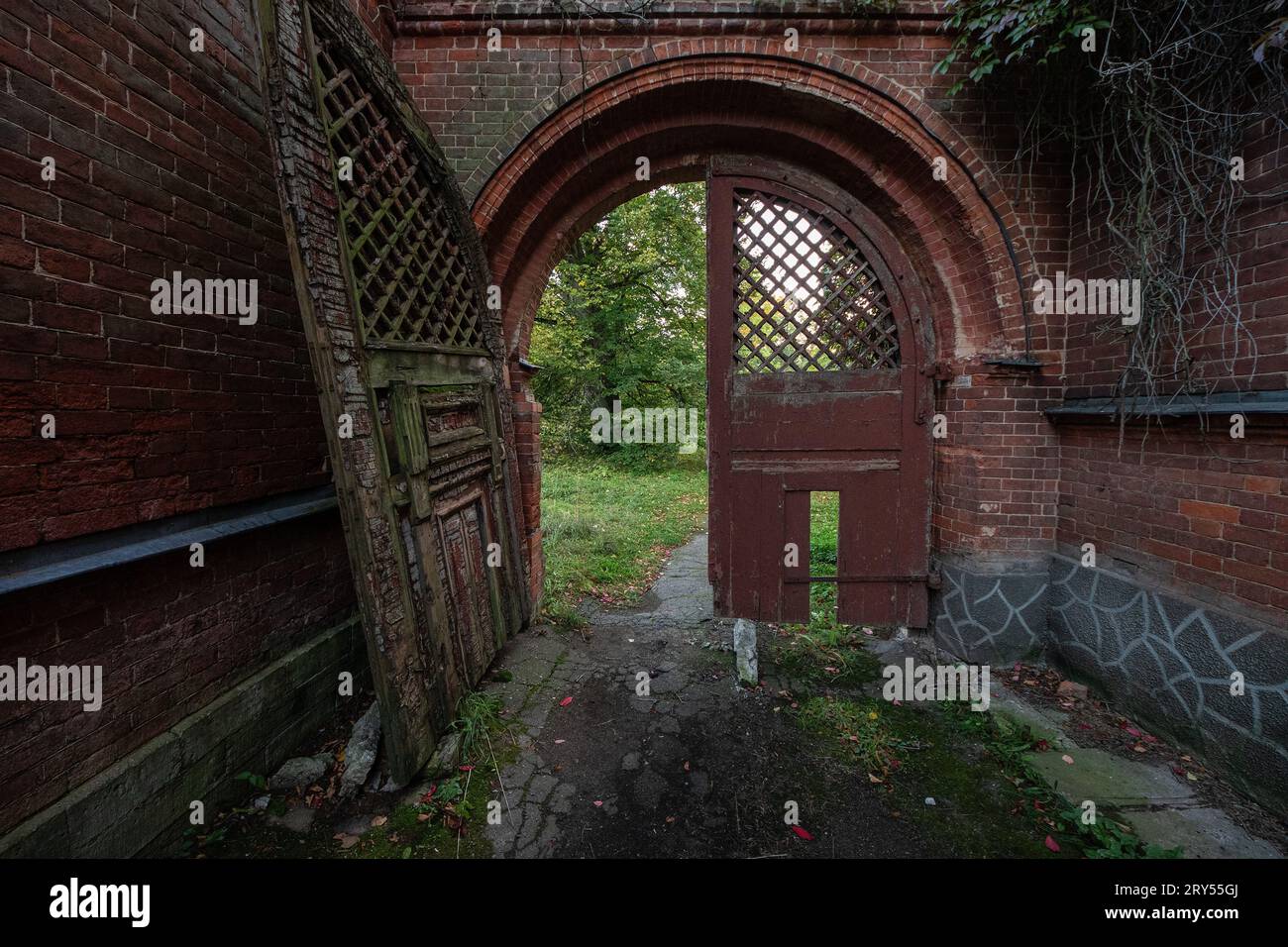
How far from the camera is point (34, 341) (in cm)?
174

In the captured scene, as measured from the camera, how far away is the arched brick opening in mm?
3586

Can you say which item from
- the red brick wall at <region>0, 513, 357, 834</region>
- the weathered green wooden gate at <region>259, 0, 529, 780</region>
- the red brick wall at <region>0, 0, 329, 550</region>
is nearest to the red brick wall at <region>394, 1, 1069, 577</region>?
the weathered green wooden gate at <region>259, 0, 529, 780</region>

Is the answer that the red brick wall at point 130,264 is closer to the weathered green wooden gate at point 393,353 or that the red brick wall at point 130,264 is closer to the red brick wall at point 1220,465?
the weathered green wooden gate at point 393,353

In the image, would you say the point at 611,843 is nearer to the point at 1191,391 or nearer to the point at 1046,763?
the point at 1046,763

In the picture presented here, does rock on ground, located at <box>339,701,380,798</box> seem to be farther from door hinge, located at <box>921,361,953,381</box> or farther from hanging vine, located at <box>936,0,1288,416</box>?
hanging vine, located at <box>936,0,1288,416</box>

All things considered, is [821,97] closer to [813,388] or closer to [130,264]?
[813,388]

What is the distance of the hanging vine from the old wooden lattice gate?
1.27 metres

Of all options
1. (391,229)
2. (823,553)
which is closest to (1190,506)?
(823,553)

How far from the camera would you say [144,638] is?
2.09 metres

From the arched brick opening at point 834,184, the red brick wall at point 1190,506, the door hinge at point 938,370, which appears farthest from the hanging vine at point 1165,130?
the door hinge at point 938,370

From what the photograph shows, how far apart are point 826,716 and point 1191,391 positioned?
274 centimetres

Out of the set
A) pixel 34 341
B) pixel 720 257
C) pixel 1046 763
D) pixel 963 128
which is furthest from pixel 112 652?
pixel 963 128

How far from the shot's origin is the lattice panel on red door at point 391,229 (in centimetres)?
252

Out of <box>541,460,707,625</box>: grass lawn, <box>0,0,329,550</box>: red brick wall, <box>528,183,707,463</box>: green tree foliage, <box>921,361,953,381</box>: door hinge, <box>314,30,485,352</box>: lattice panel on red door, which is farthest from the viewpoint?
<box>528,183,707,463</box>: green tree foliage
